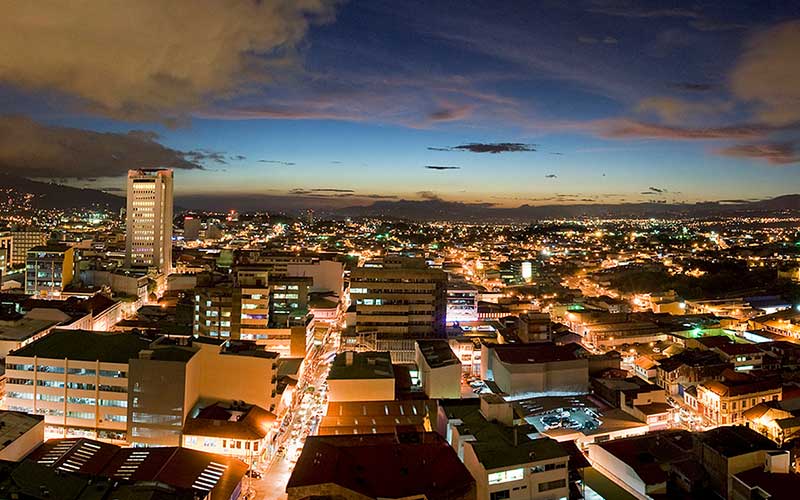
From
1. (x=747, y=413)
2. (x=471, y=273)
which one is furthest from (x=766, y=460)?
(x=471, y=273)

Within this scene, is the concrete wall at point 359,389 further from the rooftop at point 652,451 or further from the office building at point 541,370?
the rooftop at point 652,451

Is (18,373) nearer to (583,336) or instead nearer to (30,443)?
(30,443)

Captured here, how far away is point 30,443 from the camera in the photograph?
1151 cm

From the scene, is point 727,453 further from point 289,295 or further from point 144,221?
point 144,221

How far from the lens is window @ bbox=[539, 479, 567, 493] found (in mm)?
9508

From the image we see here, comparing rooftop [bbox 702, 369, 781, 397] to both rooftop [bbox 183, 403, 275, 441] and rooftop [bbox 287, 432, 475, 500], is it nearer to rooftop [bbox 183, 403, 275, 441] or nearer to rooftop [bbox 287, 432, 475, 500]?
rooftop [bbox 287, 432, 475, 500]

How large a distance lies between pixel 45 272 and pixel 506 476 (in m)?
28.8

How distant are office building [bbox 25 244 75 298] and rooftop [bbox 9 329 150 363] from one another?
650 inches

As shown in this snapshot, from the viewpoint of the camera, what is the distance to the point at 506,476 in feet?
30.3

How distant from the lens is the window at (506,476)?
30.0 feet

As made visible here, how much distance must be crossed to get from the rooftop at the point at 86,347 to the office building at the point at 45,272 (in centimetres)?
1651

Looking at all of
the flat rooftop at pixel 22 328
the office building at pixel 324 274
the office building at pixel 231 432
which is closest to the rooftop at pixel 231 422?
the office building at pixel 231 432

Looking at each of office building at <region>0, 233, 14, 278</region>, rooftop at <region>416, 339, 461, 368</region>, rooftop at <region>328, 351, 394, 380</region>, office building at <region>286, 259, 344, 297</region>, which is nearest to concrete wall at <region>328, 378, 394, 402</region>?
rooftop at <region>328, 351, 394, 380</region>

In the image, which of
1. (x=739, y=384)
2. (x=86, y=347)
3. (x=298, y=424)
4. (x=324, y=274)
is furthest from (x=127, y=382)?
(x=324, y=274)
